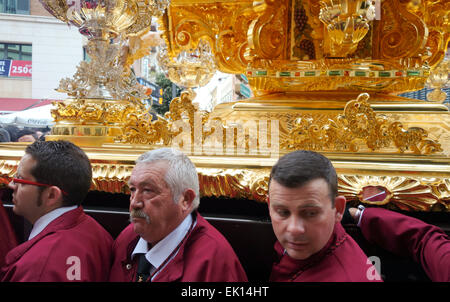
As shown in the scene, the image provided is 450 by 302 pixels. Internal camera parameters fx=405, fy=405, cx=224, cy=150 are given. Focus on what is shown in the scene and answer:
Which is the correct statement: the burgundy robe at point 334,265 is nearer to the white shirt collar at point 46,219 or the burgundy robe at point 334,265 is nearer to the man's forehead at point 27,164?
the white shirt collar at point 46,219

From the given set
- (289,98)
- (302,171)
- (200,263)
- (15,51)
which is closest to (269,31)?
(289,98)

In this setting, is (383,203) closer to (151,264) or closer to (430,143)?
(430,143)

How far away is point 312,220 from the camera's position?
3.24 feet

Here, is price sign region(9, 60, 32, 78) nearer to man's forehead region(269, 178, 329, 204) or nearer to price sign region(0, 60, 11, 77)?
price sign region(0, 60, 11, 77)

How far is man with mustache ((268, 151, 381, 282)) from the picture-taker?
98cm

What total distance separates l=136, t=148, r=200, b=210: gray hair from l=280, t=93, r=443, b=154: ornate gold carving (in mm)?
511

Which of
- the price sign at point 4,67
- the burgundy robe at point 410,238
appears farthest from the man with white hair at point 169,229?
the price sign at point 4,67

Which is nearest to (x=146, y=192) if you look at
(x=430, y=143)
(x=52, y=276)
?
(x=52, y=276)

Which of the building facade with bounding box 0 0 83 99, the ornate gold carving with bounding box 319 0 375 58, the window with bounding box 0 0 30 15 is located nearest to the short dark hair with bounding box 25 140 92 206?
the ornate gold carving with bounding box 319 0 375 58

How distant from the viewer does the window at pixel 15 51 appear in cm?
1216

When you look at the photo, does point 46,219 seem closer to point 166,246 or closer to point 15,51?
point 166,246

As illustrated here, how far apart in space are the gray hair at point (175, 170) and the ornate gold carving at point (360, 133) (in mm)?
511

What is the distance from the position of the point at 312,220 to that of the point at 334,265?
5.0 inches

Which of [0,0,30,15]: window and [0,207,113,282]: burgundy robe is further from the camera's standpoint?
[0,0,30,15]: window
